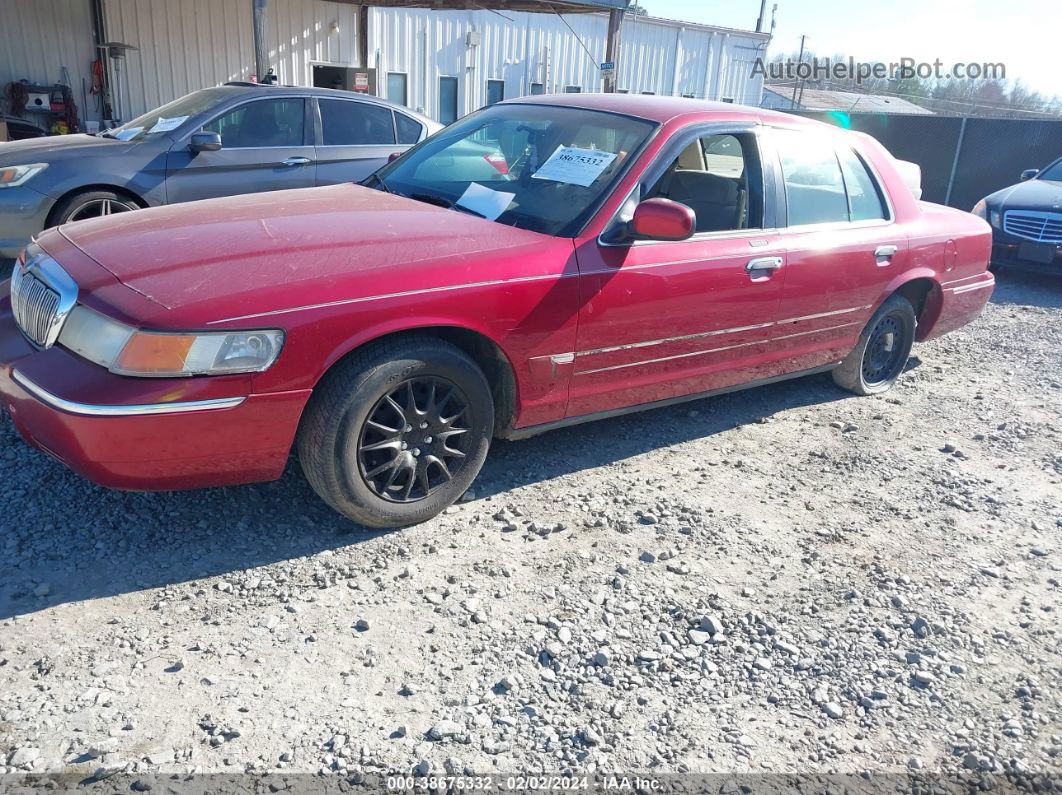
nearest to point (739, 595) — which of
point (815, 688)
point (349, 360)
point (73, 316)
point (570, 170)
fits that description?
point (815, 688)

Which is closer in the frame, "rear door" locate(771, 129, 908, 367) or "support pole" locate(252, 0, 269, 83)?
"rear door" locate(771, 129, 908, 367)

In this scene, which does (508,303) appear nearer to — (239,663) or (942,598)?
(239,663)

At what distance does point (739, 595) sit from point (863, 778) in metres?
0.89

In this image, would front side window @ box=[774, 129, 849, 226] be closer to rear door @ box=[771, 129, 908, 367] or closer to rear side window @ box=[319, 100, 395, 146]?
rear door @ box=[771, 129, 908, 367]

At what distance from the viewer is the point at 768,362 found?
182 inches

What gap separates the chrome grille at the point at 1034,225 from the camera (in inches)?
373

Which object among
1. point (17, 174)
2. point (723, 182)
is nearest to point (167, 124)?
point (17, 174)

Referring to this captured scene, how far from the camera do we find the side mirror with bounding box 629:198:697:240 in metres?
3.52

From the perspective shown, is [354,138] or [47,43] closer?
[354,138]

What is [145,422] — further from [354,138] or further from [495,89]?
[495,89]

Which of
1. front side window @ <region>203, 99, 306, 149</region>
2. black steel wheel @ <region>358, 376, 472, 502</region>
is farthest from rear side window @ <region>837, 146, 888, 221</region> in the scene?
front side window @ <region>203, 99, 306, 149</region>

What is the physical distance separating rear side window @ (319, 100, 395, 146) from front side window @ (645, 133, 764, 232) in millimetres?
Result: 4259

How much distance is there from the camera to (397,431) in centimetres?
330

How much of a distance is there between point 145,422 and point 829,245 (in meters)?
3.48
